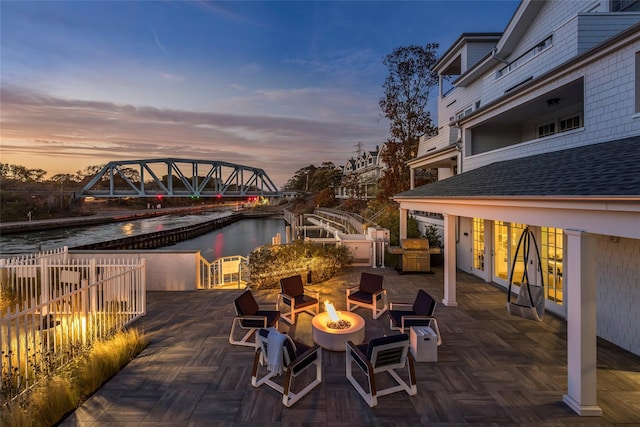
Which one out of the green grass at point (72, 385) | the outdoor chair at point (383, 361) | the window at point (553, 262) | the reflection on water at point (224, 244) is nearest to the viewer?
the green grass at point (72, 385)

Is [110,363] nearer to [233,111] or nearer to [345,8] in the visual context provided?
[345,8]

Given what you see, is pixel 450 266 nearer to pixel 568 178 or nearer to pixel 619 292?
pixel 619 292

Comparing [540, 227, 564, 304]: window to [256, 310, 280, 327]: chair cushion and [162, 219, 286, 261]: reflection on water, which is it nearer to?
[256, 310, 280, 327]: chair cushion

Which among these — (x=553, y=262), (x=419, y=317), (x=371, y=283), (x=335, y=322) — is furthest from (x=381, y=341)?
(x=553, y=262)

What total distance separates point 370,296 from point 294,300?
6.19ft

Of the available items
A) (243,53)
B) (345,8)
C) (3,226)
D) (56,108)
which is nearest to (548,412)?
(345,8)

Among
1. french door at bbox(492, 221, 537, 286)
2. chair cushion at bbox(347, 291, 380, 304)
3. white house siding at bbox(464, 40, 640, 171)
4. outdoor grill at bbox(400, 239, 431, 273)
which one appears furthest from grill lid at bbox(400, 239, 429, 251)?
white house siding at bbox(464, 40, 640, 171)

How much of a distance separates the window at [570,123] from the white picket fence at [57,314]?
40.1ft

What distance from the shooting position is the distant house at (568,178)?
11.0 ft

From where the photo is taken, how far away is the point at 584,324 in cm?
339

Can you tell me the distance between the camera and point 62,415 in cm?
336

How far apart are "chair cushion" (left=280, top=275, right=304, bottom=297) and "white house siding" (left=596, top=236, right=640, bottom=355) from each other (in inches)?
245

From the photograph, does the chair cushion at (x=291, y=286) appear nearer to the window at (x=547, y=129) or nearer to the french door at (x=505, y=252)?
the french door at (x=505, y=252)

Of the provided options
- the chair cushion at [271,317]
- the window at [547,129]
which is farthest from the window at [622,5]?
the chair cushion at [271,317]
